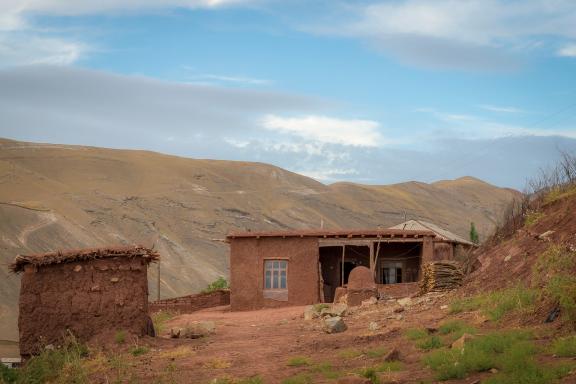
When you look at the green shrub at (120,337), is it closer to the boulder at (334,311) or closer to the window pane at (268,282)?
the boulder at (334,311)

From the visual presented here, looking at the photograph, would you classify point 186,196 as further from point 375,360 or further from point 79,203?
point 375,360

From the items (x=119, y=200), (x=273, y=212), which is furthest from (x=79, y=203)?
(x=273, y=212)

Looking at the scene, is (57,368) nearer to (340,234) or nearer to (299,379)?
(299,379)

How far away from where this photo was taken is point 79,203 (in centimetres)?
7044

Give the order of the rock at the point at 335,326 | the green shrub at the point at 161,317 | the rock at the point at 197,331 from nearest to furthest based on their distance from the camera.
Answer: the rock at the point at 335,326
the rock at the point at 197,331
the green shrub at the point at 161,317

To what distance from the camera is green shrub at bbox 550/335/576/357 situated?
37.4 feet

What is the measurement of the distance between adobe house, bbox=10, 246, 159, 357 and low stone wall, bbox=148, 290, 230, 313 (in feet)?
37.3

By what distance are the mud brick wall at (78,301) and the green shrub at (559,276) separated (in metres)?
9.06

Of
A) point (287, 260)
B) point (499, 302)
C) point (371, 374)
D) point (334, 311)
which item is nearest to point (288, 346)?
point (499, 302)

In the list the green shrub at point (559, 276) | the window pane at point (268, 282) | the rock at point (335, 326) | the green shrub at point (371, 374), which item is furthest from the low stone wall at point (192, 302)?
the green shrub at point (371, 374)

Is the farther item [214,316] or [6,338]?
[6,338]

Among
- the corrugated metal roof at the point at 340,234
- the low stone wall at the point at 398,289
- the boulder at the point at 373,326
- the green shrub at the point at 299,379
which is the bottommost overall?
the green shrub at the point at 299,379

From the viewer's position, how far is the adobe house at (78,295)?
60.6 ft

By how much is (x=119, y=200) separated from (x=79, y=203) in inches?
265
